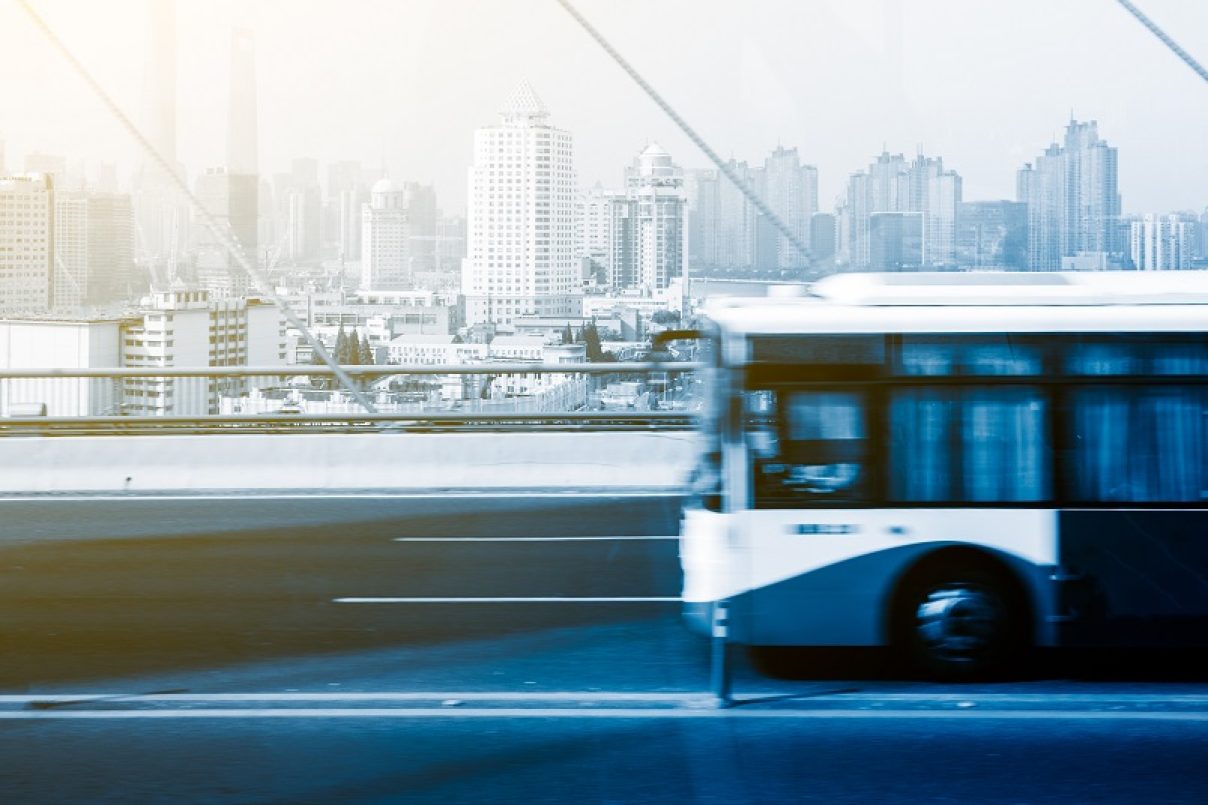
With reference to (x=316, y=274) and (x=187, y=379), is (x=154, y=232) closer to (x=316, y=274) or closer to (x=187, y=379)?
(x=316, y=274)

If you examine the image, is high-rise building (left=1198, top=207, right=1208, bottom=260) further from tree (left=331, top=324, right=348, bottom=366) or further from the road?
tree (left=331, top=324, right=348, bottom=366)

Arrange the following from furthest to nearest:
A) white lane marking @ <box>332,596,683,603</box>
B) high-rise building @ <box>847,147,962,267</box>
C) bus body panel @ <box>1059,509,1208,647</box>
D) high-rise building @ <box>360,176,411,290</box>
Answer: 1. high-rise building @ <box>360,176,411,290</box>
2. high-rise building @ <box>847,147,962,267</box>
3. white lane marking @ <box>332,596,683,603</box>
4. bus body panel @ <box>1059,509,1208,647</box>

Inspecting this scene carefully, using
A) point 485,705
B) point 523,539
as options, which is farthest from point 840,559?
point 523,539

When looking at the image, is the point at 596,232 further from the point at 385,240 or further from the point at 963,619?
the point at 963,619

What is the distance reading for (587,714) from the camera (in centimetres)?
703

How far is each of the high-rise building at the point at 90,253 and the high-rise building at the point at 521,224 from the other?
428 cm

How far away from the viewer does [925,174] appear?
15406 millimetres

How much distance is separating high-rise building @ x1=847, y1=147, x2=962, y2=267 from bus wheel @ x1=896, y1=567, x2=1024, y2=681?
597 centimetres

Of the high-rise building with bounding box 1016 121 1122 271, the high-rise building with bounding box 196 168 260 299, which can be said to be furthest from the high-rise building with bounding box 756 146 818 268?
the high-rise building with bounding box 196 168 260 299

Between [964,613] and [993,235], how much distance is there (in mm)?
6022

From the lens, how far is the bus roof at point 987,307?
7.67 meters

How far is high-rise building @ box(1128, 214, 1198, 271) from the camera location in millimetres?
11562

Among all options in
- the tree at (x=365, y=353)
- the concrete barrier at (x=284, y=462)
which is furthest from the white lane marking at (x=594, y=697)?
the tree at (x=365, y=353)

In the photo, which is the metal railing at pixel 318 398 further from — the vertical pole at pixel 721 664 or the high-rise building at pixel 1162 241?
the vertical pole at pixel 721 664
